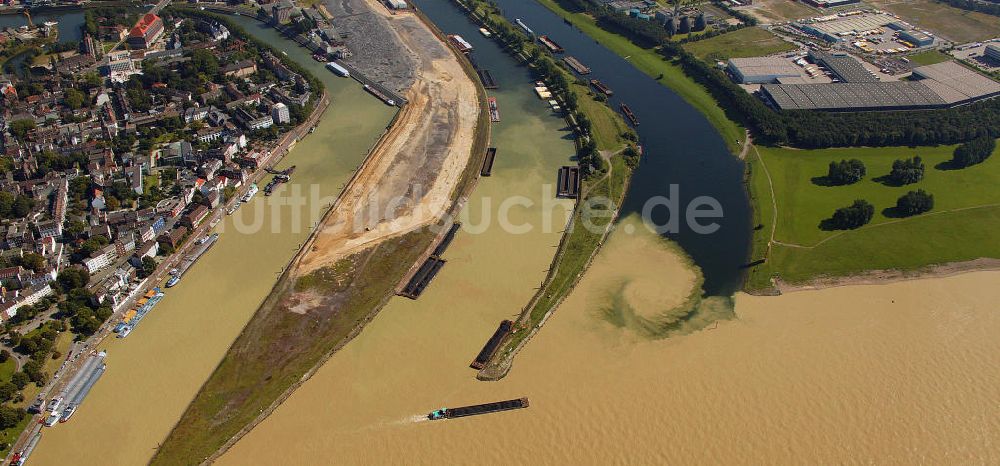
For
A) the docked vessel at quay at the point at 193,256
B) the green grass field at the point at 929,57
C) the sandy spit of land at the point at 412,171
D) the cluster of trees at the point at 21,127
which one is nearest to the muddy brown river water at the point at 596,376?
the docked vessel at quay at the point at 193,256

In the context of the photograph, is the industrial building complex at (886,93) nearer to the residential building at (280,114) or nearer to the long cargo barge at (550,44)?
the long cargo barge at (550,44)

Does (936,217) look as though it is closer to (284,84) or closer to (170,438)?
(170,438)

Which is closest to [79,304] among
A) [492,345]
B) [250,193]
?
[250,193]

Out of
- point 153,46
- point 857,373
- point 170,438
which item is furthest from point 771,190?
point 153,46

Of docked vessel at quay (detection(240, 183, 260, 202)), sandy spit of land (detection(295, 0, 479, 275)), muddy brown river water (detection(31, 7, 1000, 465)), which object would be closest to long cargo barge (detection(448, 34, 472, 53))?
sandy spit of land (detection(295, 0, 479, 275))

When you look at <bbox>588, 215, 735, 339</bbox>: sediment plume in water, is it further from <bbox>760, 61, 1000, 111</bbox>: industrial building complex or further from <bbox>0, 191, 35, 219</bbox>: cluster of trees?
<bbox>0, 191, 35, 219</bbox>: cluster of trees

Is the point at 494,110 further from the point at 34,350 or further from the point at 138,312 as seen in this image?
the point at 34,350
